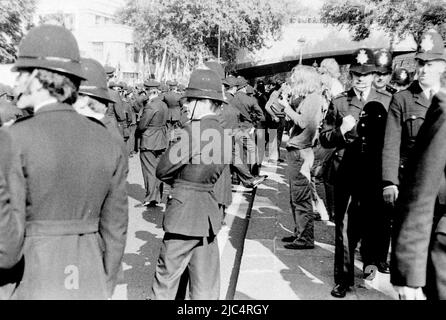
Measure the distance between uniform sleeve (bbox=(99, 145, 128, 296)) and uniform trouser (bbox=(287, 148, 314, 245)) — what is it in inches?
145

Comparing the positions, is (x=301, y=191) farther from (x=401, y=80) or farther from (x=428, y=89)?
(x=401, y=80)

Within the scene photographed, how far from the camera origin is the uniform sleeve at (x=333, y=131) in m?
5.19

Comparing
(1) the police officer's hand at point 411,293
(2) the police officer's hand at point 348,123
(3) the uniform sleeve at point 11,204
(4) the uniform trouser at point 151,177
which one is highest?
(2) the police officer's hand at point 348,123

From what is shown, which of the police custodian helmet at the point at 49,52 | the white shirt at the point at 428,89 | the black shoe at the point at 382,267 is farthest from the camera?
the black shoe at the point at 382,267

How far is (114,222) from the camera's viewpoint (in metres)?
2.89

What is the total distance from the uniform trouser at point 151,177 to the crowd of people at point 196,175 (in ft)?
7.73

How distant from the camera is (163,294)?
3.91 meters

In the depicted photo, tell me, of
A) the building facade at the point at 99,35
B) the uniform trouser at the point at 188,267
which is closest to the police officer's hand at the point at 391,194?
the uniform trouser at the point at 188,267

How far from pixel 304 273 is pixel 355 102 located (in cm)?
187

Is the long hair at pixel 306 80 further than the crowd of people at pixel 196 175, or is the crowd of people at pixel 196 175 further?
the long hair at pixel 306 80

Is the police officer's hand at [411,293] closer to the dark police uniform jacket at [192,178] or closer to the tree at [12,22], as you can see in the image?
the dark police uniform jacket at [192,178]

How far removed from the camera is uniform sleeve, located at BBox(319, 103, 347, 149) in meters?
5.19

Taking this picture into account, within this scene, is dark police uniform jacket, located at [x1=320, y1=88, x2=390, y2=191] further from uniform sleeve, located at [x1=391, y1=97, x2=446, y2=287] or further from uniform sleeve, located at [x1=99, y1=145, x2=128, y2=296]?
uniform sleeve, located at [x1=99, y1=145, x2=128, y2=296]

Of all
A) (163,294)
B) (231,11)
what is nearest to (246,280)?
(163,294)
